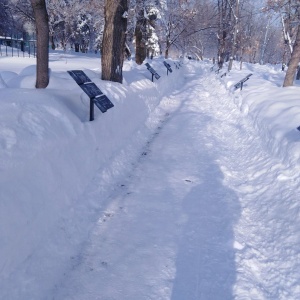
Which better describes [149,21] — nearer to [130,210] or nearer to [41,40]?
[41,40]

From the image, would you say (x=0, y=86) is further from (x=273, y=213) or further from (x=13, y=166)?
(x=273, y=213)

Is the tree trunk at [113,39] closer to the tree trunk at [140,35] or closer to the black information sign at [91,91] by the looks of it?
the black information sign at [91,91]

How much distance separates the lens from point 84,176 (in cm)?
473

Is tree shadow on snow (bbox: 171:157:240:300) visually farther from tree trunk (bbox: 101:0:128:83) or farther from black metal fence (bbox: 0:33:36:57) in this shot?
black metal fence (bbox: 0:33:36:57)

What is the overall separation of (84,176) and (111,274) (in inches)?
73.2

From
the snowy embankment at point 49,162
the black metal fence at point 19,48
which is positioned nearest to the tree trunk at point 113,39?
the snowy embankment at point 49,162

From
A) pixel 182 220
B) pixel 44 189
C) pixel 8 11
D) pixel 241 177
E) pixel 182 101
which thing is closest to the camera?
pixel 44 189

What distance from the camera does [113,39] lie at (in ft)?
28.0

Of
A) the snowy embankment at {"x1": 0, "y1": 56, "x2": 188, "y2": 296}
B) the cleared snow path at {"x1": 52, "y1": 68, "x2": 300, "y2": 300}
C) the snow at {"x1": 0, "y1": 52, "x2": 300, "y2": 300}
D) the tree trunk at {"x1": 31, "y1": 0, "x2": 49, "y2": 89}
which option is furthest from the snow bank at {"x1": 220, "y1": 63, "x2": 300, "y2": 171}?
the tree trunk at {"x1": 31, "y1": 0, "x2": 49, "y2": 89}

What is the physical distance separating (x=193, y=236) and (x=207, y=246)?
26 centimetres

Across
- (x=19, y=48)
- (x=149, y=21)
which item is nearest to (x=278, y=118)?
(x=149, y=21)

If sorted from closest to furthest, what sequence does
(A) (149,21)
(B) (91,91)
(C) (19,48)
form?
(B) (91,91) < (A) (149,21) < (C) (19,48)

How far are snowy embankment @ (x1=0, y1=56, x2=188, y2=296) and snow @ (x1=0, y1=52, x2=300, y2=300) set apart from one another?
A: 0.02m

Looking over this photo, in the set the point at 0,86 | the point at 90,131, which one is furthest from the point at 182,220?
the point at 0,86
